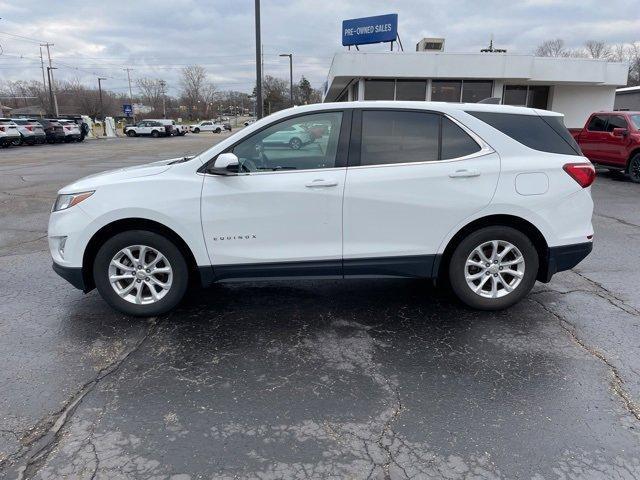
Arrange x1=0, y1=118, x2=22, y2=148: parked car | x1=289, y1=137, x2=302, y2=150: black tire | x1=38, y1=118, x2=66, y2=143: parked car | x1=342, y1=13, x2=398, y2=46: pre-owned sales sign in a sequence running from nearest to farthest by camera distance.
A: 1. x1=289, y1=137, x2=302, y2=150: black tire
2. x1=342, y1=13, x2=398, y2=46: pre-owned sales sign
3. x1=0, y1=118, x2=22, y2=148: parked car
4. x1=38, y1=118, x2=66, y2=143: parked car

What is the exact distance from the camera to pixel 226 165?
12.8 ft

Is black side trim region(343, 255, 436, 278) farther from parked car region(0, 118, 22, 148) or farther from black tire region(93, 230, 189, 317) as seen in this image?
parked car region(0, 118, 22, 148)

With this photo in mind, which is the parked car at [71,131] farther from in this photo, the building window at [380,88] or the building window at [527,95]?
the building window at [527,95]

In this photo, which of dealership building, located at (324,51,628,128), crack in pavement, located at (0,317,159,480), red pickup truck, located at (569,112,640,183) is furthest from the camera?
dealership building, located at (324,51,628,128)

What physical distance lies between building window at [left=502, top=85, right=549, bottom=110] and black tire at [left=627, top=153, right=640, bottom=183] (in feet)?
39.0

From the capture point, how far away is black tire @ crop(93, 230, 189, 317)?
4.13 metres

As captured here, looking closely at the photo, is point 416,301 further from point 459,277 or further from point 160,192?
point 160,192

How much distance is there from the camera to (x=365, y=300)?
4801 mm

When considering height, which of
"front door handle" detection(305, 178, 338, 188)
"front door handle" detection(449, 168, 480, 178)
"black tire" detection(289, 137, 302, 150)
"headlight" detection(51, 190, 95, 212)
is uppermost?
"black tire" detection(289, 137, 302, 150)

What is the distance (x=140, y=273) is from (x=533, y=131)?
364 centimetres

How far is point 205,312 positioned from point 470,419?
253 cm

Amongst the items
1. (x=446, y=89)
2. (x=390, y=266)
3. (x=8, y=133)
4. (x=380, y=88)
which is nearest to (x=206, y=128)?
(x=8, y=133)

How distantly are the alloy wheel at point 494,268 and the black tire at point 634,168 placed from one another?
35.8ft

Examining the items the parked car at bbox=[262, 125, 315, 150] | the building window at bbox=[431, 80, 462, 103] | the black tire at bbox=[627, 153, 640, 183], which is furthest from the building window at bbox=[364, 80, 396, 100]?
the parked car at bbox=[262, 125, 315, 150]
